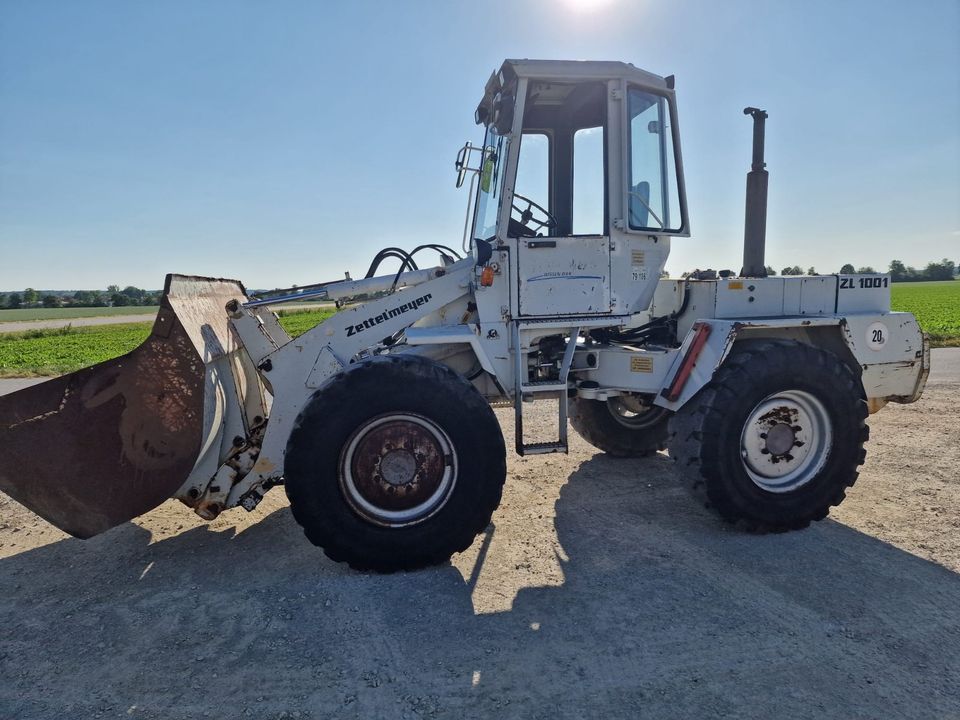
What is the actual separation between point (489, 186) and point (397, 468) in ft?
7.85

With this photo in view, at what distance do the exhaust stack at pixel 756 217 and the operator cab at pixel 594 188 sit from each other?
77 cm

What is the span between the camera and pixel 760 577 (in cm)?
364

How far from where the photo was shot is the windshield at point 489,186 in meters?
4.61

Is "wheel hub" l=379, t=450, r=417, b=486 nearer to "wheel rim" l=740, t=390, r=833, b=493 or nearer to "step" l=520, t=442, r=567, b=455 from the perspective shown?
"step" l=520, t=442, r=567, b=455

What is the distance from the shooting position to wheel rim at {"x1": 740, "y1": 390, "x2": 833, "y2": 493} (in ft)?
14.2

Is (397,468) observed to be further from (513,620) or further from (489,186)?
(489,186)

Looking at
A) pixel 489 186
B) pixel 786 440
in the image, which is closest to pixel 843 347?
pixel 786 440

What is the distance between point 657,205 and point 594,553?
2.67m

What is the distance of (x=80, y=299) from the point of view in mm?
81750

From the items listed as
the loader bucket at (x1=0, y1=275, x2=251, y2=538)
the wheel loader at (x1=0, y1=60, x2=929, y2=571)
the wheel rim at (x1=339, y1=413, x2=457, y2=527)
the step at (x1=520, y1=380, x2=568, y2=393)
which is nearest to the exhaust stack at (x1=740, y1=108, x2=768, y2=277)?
the wheel loader at (x1=0, y1=60, x2=929, y2=571)

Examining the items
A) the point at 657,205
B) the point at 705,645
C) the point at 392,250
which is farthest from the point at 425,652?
the point at 657,205

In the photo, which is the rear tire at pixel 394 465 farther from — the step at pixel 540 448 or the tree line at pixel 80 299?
the tree line at pixel 80 299

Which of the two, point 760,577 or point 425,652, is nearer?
point 425,652

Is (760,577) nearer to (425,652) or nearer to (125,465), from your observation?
(425,652)
